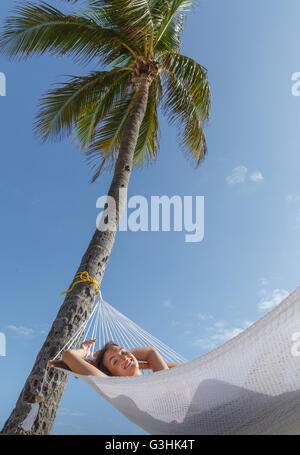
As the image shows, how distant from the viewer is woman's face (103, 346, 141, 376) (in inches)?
64.7

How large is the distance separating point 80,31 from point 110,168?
5.52 ft

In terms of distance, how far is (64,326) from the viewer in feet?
6.77

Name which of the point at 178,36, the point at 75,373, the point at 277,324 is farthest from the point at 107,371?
the point at 178,36

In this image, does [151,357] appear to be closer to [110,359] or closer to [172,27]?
[110,359]

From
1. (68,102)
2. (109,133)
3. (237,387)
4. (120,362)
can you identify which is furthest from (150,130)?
(237,387)

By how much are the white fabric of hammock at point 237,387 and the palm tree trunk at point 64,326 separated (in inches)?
27.5

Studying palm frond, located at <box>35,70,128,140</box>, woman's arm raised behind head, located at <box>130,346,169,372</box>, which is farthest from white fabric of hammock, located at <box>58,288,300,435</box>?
palm frond, located at <box>35,70,128,140</box>

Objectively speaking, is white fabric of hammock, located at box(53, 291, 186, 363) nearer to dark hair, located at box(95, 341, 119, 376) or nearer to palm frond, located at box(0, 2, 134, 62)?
dark hair, located at box(95, 341, 119, 376)

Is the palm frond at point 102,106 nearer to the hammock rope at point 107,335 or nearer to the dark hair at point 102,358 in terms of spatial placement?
the hammock rope at point 107,335

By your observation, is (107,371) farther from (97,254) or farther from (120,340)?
(97,254)

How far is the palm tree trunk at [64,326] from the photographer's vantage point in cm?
176

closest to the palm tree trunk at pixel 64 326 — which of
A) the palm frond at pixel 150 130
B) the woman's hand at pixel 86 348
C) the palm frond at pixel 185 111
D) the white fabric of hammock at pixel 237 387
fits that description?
the woman's hand at pixel 86 348

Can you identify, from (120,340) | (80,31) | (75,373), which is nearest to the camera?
(75,373)
